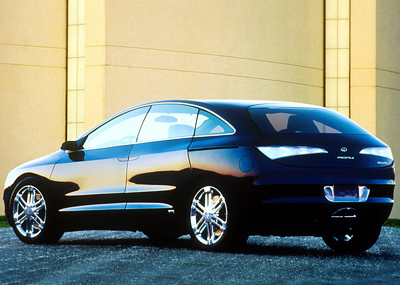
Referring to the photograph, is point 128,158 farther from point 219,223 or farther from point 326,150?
point 326,150

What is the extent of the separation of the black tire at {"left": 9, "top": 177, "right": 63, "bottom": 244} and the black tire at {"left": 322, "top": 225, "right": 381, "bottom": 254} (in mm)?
2973

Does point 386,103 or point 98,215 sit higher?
point 386,103

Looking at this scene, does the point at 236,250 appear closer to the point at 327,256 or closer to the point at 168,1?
the point at 327,256

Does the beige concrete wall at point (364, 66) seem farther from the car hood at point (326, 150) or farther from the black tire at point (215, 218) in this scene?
the black tire at point (215, 218)

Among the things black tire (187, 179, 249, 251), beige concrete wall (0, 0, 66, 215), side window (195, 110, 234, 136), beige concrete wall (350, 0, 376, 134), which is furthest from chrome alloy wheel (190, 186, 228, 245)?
beige concrete wall (350, 0, 376, 134)

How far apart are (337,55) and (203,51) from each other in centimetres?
497

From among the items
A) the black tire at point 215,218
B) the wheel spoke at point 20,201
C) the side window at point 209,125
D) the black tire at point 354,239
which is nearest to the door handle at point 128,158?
the side window at point 209,125

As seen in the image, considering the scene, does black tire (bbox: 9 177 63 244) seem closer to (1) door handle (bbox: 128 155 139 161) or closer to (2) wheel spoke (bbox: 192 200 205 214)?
(1) door handle (bbox: 128 155 139 161)

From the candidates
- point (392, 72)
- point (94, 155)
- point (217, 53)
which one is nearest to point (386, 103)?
point (392, 72)

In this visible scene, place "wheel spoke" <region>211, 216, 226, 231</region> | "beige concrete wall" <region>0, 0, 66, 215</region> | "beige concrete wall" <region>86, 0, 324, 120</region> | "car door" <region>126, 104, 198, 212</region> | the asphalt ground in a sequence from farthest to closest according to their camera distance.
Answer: "beige concrete wall" <region>0, 0, 66, 215</region>, "beige concrete wall" <region>86, 0, 324, 120</region>, "car door" <region>126, 104, 198, 212</region>, "wheel spoke" <region>211, 216, 226, 231</region>, the asphalt ground

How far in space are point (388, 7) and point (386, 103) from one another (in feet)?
9.06

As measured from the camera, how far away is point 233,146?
309 inches

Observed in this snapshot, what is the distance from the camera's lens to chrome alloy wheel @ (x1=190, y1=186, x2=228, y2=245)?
7.91 metres

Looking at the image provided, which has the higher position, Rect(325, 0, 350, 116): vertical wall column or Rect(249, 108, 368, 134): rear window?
Rect(325, 0, 350, 116): vertical wall column
